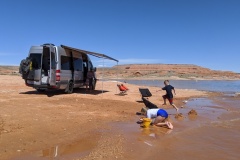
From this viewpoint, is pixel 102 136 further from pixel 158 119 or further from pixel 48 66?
pixel 48 66

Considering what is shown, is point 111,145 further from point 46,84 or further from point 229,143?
point 46,84

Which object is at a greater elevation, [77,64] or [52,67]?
[77,64]

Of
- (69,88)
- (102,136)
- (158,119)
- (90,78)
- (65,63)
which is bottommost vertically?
(102,136)

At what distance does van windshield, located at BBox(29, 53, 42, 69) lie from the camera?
15211 millimetres

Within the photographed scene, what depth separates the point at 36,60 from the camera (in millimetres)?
15266

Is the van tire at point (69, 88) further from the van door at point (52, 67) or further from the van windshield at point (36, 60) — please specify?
the van windshield at point (36, 60)

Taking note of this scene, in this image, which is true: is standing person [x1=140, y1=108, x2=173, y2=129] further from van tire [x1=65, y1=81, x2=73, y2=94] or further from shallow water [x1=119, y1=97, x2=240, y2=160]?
van tire [x1=65, y1=81, x2=73, y2=94]

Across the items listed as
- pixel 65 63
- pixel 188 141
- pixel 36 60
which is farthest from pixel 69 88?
pixel 188 141

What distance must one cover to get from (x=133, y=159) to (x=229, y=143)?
289 cm

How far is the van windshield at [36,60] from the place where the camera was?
1521 cm

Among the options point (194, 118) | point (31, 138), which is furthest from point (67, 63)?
point (31, 138)

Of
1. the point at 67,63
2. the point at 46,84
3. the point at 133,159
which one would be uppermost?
the point at 67,63

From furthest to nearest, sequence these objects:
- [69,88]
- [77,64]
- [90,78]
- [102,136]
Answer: [90,78]
[77,64]
[69,88]
[102,136]

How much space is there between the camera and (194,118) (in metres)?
10.9
